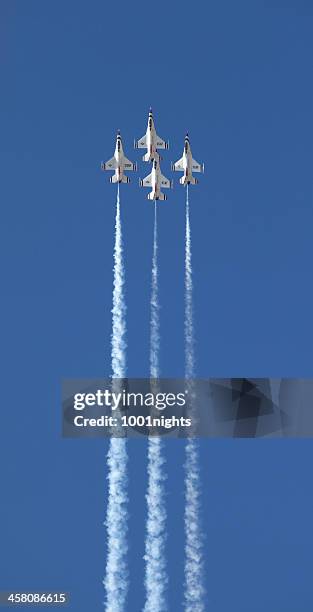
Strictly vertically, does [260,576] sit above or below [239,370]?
below

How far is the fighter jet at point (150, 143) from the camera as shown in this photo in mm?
28016

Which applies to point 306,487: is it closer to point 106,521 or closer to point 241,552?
point 241,552

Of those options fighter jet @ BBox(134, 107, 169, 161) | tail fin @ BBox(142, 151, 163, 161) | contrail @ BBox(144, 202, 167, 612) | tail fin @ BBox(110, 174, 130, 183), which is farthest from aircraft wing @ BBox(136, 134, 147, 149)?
contrail @ BBox(144, 202, 167, 612)

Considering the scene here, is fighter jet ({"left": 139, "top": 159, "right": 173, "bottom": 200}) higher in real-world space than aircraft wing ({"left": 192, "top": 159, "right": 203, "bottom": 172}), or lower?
lower

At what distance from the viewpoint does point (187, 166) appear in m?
28.2

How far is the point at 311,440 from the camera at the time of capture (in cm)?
2773

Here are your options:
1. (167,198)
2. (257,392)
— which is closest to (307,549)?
(257,392)

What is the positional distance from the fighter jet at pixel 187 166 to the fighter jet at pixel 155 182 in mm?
375

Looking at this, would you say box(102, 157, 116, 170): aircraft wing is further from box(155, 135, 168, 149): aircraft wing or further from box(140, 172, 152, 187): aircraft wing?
box(155, 135, 168, 149): aircraft wing

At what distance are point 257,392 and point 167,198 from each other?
15.2 ft

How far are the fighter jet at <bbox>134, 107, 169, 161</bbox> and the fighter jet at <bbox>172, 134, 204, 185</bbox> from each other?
1.55 feet

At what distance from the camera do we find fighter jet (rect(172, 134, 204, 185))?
92.6 ft

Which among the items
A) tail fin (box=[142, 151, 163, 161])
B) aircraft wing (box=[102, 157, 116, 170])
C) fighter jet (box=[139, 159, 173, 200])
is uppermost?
tail fin (box=[142, 151, 163, 161])

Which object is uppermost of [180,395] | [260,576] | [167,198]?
[167,198]
